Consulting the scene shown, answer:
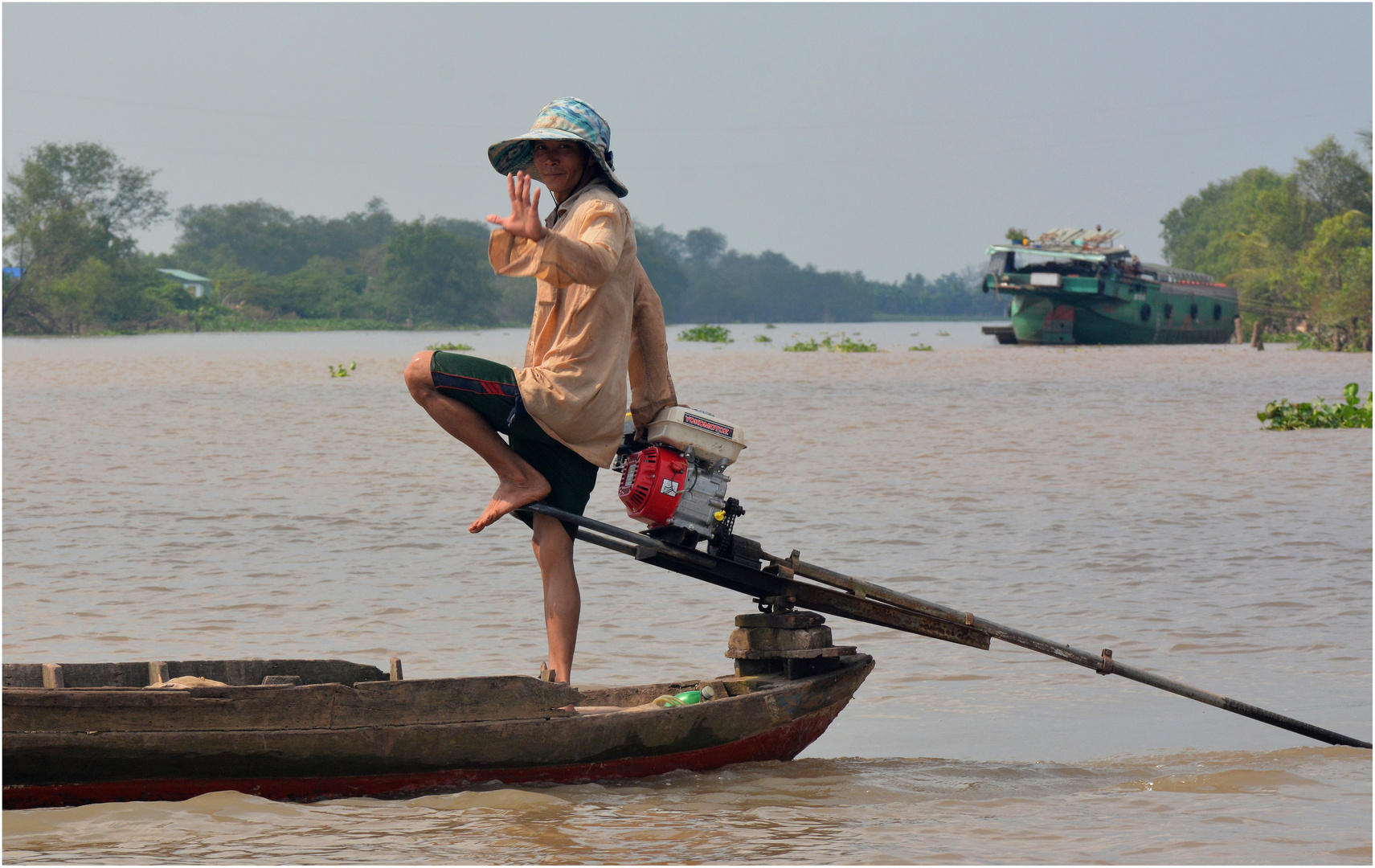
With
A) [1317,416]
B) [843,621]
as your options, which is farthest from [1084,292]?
[843,621]

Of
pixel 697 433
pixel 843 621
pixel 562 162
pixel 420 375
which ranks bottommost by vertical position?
pixel 843 621

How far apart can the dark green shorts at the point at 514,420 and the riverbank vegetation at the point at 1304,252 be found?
41.2 meters

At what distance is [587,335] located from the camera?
177 inches

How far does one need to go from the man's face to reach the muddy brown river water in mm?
1957

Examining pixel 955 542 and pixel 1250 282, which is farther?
pixel 1250 282

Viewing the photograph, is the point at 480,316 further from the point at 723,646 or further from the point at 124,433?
the point at 723,646

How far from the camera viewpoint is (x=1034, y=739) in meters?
5.41

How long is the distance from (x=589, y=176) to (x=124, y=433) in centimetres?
1398

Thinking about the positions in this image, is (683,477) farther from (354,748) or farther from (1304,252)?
(1304,252)

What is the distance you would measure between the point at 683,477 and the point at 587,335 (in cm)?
58

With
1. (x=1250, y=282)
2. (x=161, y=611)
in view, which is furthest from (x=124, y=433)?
(x=1250, y=282)

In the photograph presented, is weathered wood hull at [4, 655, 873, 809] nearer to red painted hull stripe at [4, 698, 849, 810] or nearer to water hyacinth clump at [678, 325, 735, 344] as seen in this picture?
red painted hull stripe at [4, 698, 849, 810]

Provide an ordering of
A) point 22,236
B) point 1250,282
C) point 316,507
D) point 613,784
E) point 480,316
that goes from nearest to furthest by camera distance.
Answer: point 613,784 → point 316,507 → point 1250,282 → point 22,236 → point 480,316

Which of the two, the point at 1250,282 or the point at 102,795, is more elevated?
the point at 1250,282
